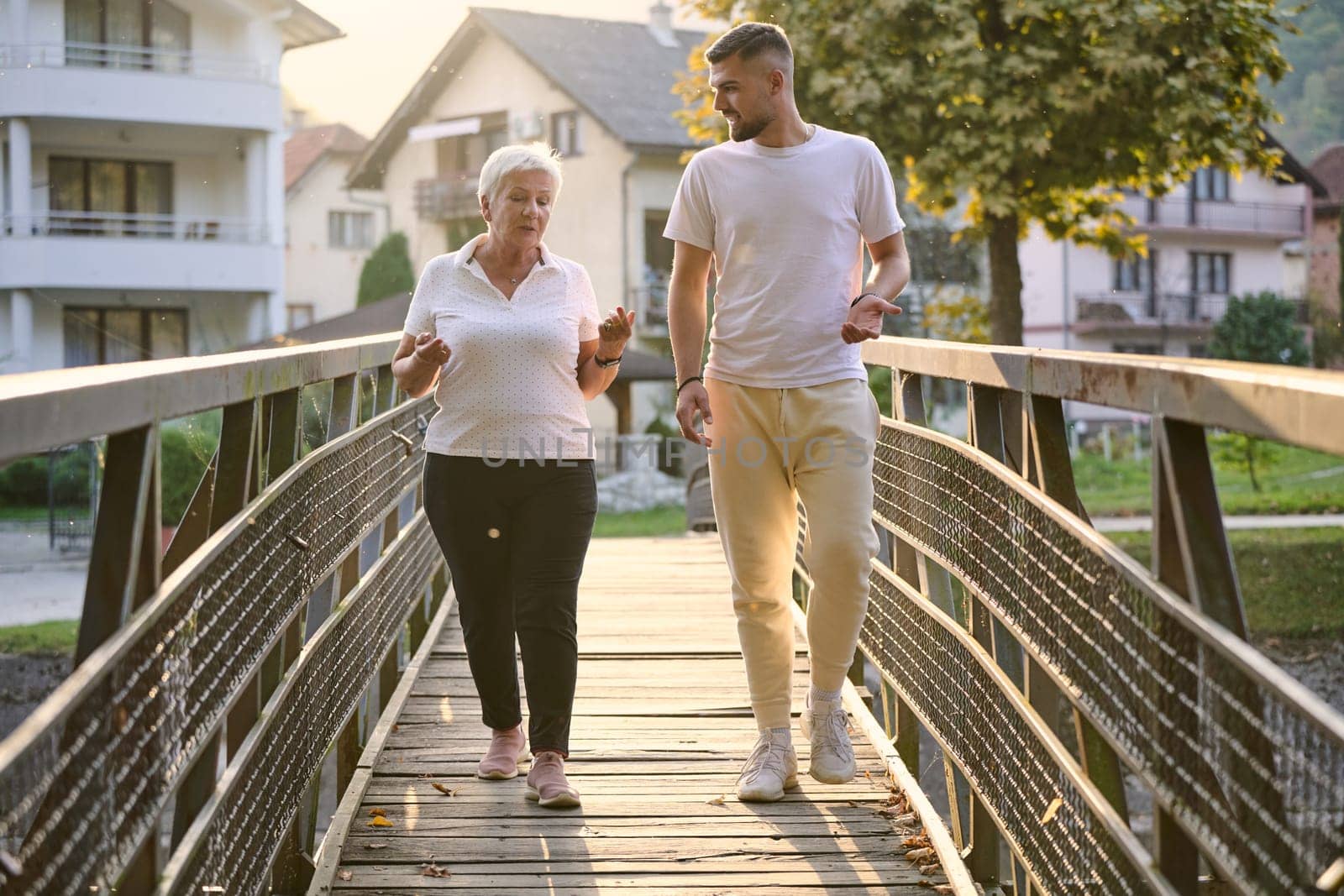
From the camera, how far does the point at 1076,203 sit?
49.3 ft

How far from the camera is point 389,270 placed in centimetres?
3588

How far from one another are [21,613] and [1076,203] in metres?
13.0

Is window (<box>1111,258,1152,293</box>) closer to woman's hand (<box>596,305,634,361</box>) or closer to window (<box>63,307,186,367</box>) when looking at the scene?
window (<box>63,307,186,367</box>)

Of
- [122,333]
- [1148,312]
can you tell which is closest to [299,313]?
[122,333]

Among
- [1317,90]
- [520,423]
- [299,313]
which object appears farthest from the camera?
[1317,90]

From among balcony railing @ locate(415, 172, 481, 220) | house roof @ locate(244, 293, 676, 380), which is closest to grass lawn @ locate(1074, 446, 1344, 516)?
house roof @ locate(244, 293, 676, 380)

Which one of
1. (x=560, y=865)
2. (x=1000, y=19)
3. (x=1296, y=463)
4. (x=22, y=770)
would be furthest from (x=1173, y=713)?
(x=1296, y=463)

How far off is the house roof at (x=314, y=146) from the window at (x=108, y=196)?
43.8ft

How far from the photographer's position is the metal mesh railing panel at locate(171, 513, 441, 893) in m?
2.45

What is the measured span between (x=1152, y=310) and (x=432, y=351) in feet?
131

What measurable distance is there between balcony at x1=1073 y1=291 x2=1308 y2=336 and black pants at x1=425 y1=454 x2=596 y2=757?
36.8m

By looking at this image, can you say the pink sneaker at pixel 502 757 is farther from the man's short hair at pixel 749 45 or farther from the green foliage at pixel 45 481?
the green foliage at pixel 45 481

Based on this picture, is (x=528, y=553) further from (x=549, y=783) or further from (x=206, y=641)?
(x=206, y=641)

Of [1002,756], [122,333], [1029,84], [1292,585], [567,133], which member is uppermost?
[567,133]
